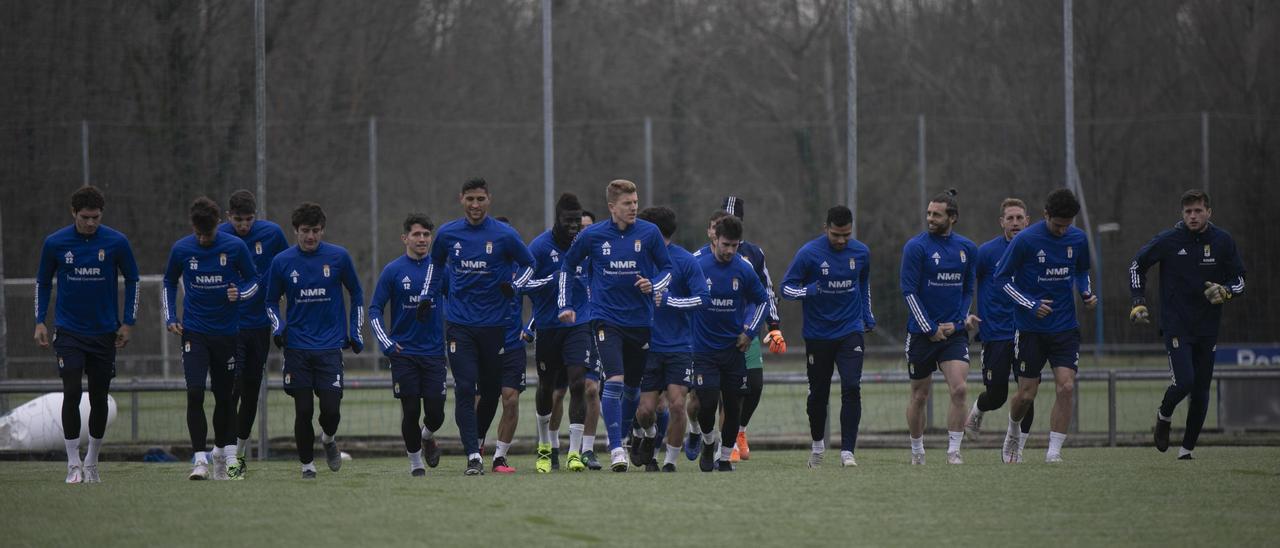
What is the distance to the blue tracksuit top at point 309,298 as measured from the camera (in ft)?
39.7

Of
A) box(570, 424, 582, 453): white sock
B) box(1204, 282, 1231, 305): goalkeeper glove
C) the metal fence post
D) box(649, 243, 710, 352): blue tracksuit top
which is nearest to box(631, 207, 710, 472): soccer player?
box(649, 243, 710, 352): blue tracksuit top

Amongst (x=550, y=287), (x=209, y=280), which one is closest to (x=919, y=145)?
(x=550, y=287)

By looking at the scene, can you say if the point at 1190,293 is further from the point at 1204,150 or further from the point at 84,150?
the point at 84,150

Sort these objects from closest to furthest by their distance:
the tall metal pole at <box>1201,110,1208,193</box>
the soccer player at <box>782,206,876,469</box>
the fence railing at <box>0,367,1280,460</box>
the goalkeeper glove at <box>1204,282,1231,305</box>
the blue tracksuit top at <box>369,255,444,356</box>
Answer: the blue tracksuit top at <box>369,255,444,356</box> < the goalkeeper glove at <box>1204,282,1231,305</box> < the soccer player at <box>782,206,876,469</box> < the fence railing at <box>0,367,1280,460</box> < the tall metal pole at <box>1201,110,1208,193</box>

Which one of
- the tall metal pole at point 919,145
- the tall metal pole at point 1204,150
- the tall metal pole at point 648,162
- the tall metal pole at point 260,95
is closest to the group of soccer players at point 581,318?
the tall metal pole at point 260,95

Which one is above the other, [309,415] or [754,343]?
[754,343]

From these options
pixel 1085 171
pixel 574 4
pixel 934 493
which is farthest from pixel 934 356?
pixel 574 4

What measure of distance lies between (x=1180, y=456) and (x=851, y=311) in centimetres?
333

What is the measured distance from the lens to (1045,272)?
13.3m

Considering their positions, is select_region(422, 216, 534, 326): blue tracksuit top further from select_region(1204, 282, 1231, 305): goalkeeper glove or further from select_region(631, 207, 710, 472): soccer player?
select_region(1204, 282, 1231, 305): goalkeeper glove

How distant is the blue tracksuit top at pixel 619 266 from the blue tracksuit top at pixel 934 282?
7.77 feet

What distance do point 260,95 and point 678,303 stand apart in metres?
7.45

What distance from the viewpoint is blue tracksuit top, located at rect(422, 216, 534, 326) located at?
12.4 m

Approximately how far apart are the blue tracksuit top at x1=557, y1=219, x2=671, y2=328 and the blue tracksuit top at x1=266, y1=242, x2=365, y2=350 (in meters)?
1.84
